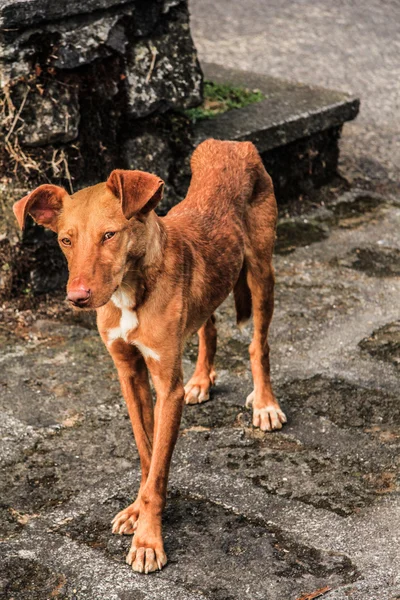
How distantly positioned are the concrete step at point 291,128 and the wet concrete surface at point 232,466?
1.20 metres

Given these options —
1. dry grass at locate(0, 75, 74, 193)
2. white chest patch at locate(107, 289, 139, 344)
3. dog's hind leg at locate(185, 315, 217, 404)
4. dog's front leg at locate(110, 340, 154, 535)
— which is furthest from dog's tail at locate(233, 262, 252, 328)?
dry grass at locate(0, 75, 74, 193)

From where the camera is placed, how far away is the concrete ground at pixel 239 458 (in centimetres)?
360

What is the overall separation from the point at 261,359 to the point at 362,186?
3402mm

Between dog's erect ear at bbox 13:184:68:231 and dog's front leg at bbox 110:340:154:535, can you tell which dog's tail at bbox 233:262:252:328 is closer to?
dog's front leg at bbox 110:340:154:535

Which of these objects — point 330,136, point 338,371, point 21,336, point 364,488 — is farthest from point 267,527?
point 330,136

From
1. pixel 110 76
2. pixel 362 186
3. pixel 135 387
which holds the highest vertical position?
pixel 110 76

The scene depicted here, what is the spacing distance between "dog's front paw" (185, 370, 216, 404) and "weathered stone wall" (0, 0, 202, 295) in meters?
1.38

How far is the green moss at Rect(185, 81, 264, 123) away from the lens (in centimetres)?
705

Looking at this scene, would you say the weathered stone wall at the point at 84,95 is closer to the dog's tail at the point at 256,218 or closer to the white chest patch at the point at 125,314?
the dog's tail at the point at 256,218

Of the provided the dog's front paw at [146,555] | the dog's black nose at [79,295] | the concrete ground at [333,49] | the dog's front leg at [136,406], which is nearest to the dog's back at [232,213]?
the dog's front leg at [136,406]

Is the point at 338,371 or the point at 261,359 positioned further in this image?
the point at 338,371

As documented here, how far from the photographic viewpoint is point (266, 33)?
10734 millimetres

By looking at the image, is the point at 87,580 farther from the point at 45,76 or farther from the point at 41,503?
the point at 45,76

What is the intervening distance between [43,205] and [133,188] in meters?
0.40
